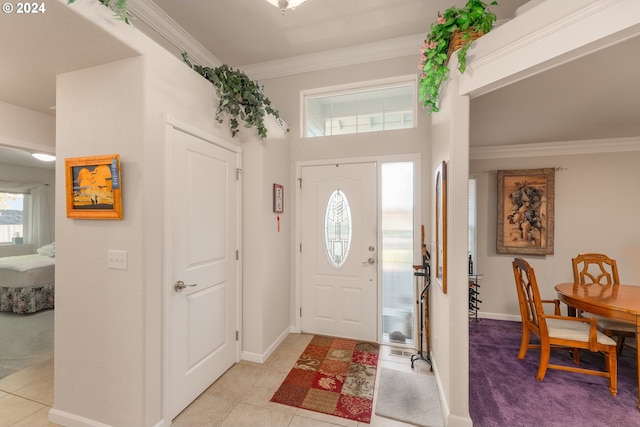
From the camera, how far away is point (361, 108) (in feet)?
10.5

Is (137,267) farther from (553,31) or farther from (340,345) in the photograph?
(553,31)

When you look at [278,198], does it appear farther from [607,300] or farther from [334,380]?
[607,300]

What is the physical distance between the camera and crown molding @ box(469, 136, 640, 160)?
3.46 m

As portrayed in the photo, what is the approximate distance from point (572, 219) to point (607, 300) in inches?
69.9

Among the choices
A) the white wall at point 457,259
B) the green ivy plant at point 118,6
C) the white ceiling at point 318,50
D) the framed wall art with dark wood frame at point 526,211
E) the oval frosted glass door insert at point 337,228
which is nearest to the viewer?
the green ivy plant at point 118,6

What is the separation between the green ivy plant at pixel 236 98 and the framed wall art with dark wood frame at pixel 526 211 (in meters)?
3.53

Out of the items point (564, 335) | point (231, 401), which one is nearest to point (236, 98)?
point (231, 401)

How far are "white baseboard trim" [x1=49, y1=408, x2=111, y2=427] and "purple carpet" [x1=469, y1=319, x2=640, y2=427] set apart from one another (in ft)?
8.57

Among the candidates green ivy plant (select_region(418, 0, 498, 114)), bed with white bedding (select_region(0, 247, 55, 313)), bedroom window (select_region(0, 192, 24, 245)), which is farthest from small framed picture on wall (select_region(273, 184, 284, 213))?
bedroom window (select_region(0, 192, 24, 245))

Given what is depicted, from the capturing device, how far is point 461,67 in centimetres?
166

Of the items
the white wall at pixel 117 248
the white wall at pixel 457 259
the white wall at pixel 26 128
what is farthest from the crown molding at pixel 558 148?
the white wall at pixel 26 128

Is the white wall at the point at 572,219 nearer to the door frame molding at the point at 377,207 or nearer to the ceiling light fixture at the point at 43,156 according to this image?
the door frame molding at the point at 377,207

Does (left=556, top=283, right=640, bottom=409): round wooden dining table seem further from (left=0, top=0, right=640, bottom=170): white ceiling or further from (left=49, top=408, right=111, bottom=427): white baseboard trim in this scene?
(left=49, top=408, right=111, bottom=427): white baseboard trim

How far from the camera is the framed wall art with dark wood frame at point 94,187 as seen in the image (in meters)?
1.66
